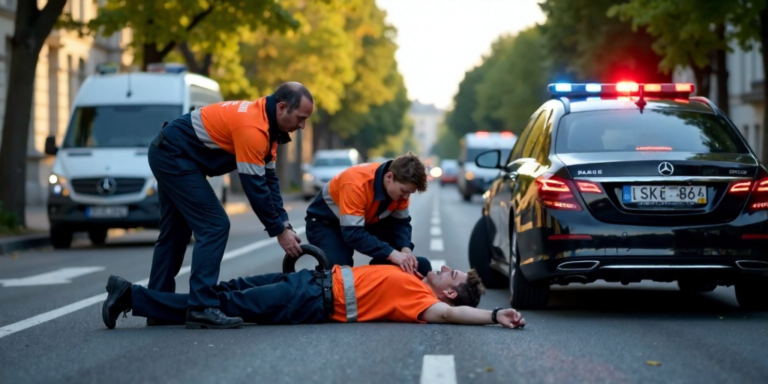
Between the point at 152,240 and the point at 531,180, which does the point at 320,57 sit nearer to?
the point at 152,240

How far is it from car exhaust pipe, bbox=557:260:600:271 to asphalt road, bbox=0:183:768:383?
0.35 m

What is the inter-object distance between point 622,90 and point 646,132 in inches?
31.2

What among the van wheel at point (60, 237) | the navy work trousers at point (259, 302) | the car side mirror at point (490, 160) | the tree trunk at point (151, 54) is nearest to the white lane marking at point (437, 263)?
the car side mirror at point (490, 160)

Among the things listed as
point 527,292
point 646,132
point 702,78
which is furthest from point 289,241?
point 702,78

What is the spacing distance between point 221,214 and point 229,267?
6.15 m

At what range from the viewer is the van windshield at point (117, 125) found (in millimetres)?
19391

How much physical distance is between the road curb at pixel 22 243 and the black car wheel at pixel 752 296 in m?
11.3

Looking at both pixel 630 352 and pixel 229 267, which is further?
pixel 229 267

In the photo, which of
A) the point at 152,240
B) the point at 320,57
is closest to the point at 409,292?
the point at 152,240

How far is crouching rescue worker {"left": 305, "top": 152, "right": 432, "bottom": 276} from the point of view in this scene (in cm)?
829

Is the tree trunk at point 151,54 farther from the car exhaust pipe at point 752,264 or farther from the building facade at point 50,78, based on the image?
the car exhaust pipe at point 752,264

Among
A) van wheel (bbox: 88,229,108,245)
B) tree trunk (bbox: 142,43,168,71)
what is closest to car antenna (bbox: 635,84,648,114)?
van wheel (bbox: 88,229,108,245)

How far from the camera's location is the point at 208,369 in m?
6.44

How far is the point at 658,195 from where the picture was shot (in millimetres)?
8719
